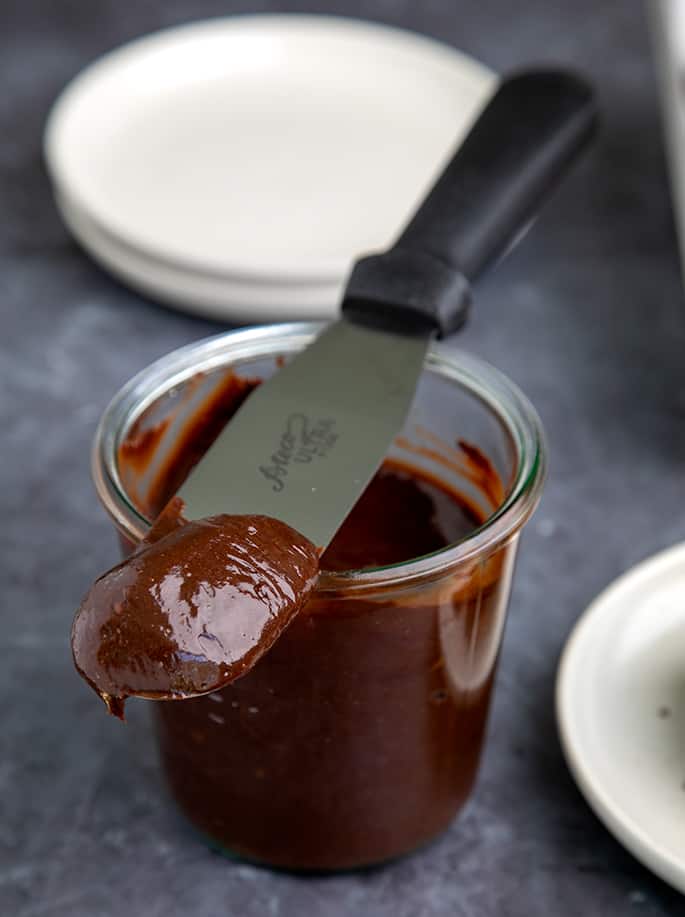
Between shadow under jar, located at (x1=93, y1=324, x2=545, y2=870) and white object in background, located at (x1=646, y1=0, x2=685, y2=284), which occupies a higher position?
white object in background, located at (x1=646, y1=0, x2=685, y2=284)

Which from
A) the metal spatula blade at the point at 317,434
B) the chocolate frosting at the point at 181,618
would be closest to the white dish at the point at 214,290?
the metal spatula blade at the point at 317,434

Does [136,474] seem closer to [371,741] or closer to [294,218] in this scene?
[371,741]

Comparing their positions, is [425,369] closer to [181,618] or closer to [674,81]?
[181,618]

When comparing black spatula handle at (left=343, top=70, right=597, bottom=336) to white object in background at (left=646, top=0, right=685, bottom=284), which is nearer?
black spatula handle at (left=343, top=70, right=597, bottom=336)

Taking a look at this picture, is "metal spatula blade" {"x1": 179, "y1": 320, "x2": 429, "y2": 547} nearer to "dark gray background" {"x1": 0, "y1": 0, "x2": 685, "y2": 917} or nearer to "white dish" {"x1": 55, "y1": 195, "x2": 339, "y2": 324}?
"dark gray background" {"x1": 0, "y1": 0, "x2": 685, "y2": 917}

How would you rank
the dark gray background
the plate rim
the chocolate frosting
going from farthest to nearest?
the plate rim < the dark gray background < the chocolate frosting

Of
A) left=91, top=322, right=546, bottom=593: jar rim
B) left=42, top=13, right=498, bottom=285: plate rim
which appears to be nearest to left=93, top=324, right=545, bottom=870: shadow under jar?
left=91, top=322, right=546, bottom=593: jar rim

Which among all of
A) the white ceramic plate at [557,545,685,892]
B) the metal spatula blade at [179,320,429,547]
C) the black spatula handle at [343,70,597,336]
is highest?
the black spatula handle at [343,70,597,336]
